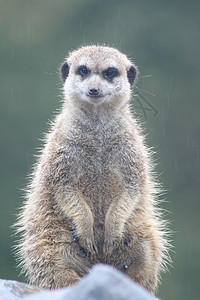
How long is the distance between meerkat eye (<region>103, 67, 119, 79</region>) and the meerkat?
0.01 meters

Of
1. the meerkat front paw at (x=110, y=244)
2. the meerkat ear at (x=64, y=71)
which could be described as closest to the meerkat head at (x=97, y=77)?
the meerkat ear at (x=64, y=71)

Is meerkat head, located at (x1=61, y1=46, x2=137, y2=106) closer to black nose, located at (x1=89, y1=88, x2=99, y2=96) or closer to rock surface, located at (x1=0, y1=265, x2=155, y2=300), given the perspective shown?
black nose, located at (x1=89, y1=88, x2=99, y2=96)

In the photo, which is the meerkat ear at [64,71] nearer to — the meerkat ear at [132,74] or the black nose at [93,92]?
the meerkat ear at [132,74]

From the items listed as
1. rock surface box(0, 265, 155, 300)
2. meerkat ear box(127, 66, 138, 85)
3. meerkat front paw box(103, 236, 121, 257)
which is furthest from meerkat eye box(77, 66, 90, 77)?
rock surface box(0, 265, 155, 300)

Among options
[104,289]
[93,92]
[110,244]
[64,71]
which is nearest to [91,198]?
[110,244]

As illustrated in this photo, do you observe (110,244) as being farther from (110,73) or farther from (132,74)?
(132,74)

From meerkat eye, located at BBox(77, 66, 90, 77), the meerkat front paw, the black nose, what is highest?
meerkat eye, located at BBox(77, 66, 90, 77)

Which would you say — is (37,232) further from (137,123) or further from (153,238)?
(137,123)

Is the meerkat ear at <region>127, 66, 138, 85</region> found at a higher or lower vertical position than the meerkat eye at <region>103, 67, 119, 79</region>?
lower

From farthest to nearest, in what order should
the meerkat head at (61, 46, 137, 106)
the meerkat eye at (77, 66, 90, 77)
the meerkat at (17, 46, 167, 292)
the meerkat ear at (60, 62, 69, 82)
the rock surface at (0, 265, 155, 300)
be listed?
the meerkat ear at (60, 62, 69, 82)
the meerkat eye at (77, 66, 90, 77)
the meerkat head at (61, 46, 137, 106)
the meerkat at (17, 46, 167, 292)
the rock surface at (0, 265, 155, 300)

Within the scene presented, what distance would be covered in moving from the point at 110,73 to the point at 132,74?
369 millimetres

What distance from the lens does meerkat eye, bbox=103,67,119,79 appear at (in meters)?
4.86

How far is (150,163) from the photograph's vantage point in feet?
16.7

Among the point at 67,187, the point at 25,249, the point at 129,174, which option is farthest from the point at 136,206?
the point at 25,249
